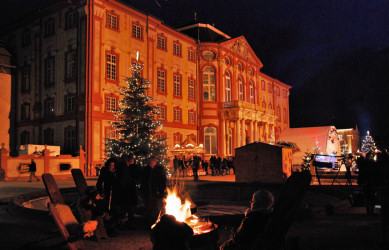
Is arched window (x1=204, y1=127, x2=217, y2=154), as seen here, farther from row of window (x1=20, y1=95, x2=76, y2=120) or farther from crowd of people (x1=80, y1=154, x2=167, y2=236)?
crowd of people (x1=80, y1=154, x2=167, y2=236)

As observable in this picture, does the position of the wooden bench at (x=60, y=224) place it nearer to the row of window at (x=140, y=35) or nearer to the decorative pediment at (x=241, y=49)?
the row of window at (x=140, y=35)

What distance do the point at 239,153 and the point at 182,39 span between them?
24220 mm

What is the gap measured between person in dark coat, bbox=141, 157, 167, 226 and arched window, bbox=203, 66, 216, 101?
113ft

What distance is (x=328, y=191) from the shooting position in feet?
44.9

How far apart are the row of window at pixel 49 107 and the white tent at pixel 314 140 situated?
2154 cm

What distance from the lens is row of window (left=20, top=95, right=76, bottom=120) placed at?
3048 cm

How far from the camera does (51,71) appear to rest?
1302 inches

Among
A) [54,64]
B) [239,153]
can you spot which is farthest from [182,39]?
[239,153]

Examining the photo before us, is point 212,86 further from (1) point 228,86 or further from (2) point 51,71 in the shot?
(2) point 51,71

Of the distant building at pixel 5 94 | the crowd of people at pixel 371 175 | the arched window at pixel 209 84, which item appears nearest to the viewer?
the crowd of people at pixel 371 175

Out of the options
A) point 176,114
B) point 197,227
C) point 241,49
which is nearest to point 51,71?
point 176,114

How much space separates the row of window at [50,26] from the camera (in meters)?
30.7

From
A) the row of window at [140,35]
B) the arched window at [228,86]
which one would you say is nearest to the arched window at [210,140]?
the arched window at [228,86]

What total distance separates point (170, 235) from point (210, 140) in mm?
37881
